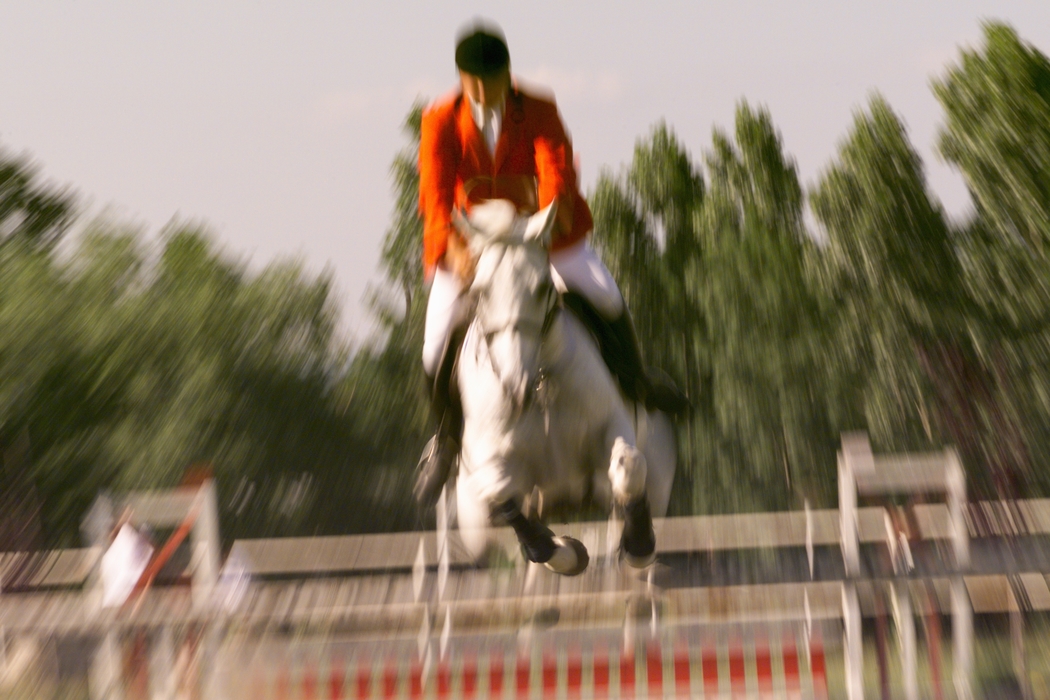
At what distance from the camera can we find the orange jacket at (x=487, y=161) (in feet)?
19.6

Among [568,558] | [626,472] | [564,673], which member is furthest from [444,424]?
[564,673]

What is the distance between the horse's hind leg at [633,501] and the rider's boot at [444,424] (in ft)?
3.09

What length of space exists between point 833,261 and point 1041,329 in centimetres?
443

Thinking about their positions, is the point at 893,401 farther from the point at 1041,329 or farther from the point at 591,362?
the point at 591,362

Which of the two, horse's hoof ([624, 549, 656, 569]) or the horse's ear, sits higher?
the horse's ear

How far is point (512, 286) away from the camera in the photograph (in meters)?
5.31

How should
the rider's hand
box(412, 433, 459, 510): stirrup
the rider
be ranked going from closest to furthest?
the rider's hand
the rider
box(412, 433, 459, 510): stirrup

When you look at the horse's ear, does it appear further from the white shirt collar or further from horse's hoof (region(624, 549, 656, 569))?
horse's hoof (region(624, 549, 656, 569))

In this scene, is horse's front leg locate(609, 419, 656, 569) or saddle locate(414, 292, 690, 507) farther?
saddle locate(414, 292, 690, 507)

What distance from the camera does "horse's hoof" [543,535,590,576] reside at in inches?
231

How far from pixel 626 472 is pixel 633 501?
265mm

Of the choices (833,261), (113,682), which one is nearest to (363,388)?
(833,261)

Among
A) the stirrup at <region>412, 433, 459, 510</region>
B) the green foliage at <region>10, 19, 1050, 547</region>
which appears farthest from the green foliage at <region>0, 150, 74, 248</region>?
the stirrup at <region>412, 433, 459, 510</region>

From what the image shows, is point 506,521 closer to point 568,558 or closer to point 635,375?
point 568,558
